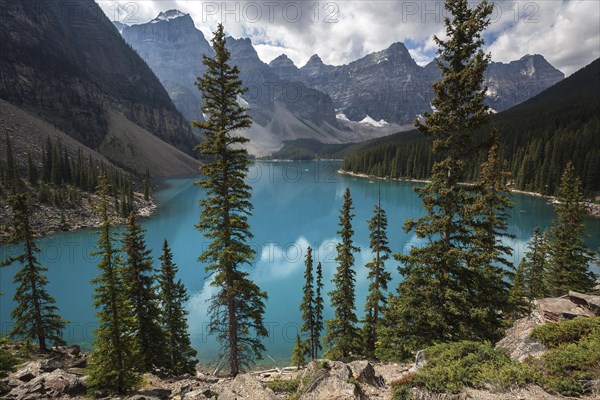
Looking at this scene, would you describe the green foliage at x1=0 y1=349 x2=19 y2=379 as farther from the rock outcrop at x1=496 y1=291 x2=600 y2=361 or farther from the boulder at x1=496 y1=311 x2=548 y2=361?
the rock outcrop at x1=496 y1=291 x2=600 y2=361

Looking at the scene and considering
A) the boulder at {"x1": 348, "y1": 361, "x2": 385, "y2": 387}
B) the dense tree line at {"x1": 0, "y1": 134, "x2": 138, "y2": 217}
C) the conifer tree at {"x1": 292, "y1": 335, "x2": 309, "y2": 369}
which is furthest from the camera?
the dense tree line at {"x1": 0, "y1": 134, "x2": 138, "y2": 217}

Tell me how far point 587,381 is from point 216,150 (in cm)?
1519

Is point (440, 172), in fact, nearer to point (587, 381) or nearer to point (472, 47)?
point (472, 47)

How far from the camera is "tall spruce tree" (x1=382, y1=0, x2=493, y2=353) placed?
11.7 m

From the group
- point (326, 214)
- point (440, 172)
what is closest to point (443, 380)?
point (440, 172)

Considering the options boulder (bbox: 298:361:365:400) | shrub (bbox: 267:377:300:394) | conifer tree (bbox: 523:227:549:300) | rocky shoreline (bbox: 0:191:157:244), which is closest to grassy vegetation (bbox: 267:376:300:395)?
shrub (bbox: 267:377:300:394)

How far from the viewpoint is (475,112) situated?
11672mm

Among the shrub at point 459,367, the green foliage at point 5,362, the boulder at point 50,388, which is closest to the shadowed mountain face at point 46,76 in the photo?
the boulder at point 50,388

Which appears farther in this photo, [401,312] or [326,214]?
[326,214]

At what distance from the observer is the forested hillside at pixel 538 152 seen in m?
90.6

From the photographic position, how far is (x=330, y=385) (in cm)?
912

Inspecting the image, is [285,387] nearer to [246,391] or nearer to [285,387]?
[285,387]

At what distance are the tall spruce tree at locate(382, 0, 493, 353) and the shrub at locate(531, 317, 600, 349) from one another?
2021 millimetres

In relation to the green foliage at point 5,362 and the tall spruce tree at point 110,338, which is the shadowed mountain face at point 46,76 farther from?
the green foliage at point 5,362
